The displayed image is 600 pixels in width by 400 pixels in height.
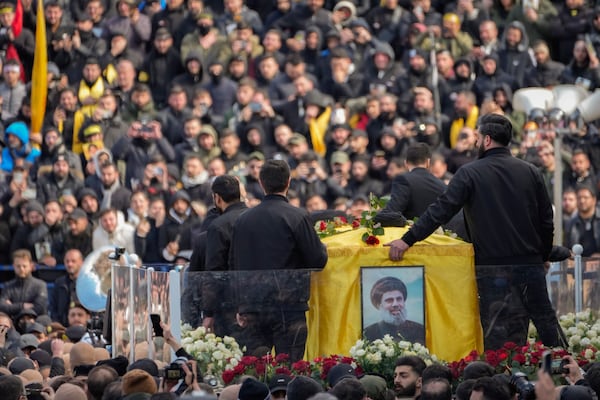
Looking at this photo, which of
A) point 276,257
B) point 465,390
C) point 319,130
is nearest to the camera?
point 465,390

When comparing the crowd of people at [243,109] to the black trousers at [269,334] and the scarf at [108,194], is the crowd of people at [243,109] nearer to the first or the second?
the scarf at [108,194]

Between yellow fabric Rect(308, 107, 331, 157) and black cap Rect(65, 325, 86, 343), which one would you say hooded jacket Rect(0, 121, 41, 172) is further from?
black cap Rect(65, 325, 86, 343)

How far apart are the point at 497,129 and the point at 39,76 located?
14.3 m

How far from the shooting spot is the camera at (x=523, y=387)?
10453mm

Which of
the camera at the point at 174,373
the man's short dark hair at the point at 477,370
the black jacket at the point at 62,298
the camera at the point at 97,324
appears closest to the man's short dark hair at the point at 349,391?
the camera at the point at 174,373

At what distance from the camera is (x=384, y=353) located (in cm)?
1360

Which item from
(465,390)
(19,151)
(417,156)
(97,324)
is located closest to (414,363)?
(465,390)

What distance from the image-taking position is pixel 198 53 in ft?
A: 87.8

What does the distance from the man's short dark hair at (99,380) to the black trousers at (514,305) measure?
3.04 metres

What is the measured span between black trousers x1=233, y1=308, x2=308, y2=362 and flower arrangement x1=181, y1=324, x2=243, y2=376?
91 mm

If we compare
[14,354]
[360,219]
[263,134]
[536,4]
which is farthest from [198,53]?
[360,219]

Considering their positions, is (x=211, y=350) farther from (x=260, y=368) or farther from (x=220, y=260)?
(x=220, y=260)

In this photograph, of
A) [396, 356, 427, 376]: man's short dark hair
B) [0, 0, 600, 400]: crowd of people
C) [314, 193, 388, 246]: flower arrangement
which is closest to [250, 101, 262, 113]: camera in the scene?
[0, 0, 600, 400]: crowd of people

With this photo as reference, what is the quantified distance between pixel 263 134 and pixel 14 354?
8422mm
